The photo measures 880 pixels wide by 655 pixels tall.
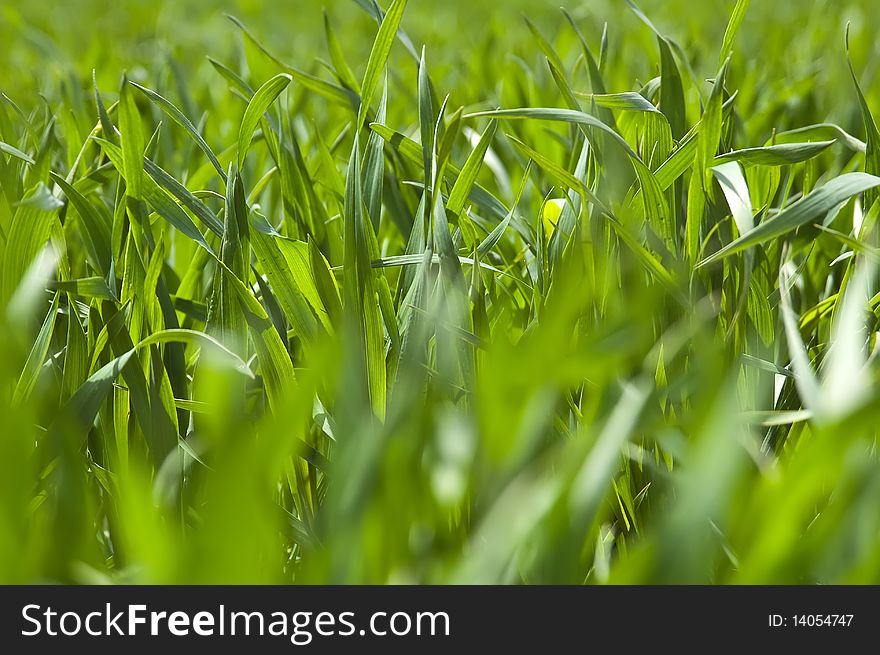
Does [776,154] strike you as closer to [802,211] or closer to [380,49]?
[802,211]

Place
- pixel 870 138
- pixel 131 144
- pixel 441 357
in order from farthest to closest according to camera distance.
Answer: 1. pixel 870 138
2. pixel 131 144
3. pixel 441 357

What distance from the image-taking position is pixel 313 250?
0.59m

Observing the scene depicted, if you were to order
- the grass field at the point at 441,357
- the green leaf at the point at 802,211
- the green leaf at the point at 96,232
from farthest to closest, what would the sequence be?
the green leaf at the point at 96,232 → the green leaf at the point at 802,211 → the grass field at the point at 441,357

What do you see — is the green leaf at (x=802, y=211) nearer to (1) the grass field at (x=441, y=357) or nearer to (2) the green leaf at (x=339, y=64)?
(1) the grass field at (x=441, y=357)

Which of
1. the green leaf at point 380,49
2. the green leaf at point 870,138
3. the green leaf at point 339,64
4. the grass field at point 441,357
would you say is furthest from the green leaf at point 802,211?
the green leaf at point 339,64

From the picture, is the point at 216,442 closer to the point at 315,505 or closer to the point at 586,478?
the point at 586,478

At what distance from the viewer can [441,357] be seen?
0.49 metres

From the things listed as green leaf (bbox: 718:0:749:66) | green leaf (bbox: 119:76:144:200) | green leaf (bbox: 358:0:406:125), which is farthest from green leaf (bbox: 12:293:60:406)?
green leaf (bbox: 718:0:749:66)

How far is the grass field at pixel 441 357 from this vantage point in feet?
1.13

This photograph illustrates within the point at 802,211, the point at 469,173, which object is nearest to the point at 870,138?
the point at 802,211

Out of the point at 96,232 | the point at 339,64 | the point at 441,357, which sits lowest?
the point at 441,357

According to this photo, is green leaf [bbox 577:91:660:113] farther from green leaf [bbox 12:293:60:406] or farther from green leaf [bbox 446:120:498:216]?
green leaf [bbox 12:293:60:406]

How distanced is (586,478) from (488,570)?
60mm

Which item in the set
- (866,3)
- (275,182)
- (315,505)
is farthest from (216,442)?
(866,3)
